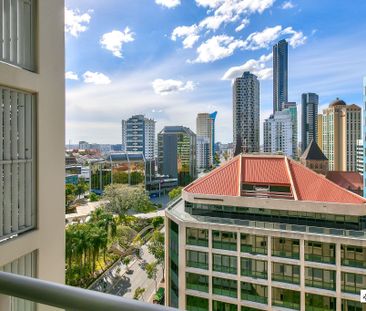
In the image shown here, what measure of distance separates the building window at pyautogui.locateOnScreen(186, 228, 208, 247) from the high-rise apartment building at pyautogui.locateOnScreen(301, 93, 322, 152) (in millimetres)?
21913

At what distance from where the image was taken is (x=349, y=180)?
1731 cm

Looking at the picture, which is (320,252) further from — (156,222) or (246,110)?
(246,110)

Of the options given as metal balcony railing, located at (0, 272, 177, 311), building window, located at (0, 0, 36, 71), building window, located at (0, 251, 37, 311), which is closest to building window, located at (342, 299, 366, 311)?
building window, located at (0, 251, 37, 311)

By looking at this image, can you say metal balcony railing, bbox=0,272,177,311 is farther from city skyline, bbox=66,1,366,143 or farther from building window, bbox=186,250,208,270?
building window, bbox=186,250,208,270

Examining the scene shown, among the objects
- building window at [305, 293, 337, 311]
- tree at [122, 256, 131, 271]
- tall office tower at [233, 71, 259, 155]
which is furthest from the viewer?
tall office tower at [233, 71, 259, 155]

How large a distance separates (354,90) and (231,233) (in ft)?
29.9

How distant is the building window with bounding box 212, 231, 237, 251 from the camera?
7.68m

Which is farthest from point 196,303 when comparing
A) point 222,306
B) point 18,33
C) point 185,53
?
point 185,53

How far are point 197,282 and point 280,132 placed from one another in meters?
29.1

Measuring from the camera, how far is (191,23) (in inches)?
470

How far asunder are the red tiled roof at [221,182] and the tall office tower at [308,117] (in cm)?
1905

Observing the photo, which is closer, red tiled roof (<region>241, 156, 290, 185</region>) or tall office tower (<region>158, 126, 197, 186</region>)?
red tiled roof (<region>241, 156, 290, 185</region>)

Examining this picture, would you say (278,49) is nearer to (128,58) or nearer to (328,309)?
(128,58)

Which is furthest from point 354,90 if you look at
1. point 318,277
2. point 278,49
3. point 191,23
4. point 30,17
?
point 278,49
